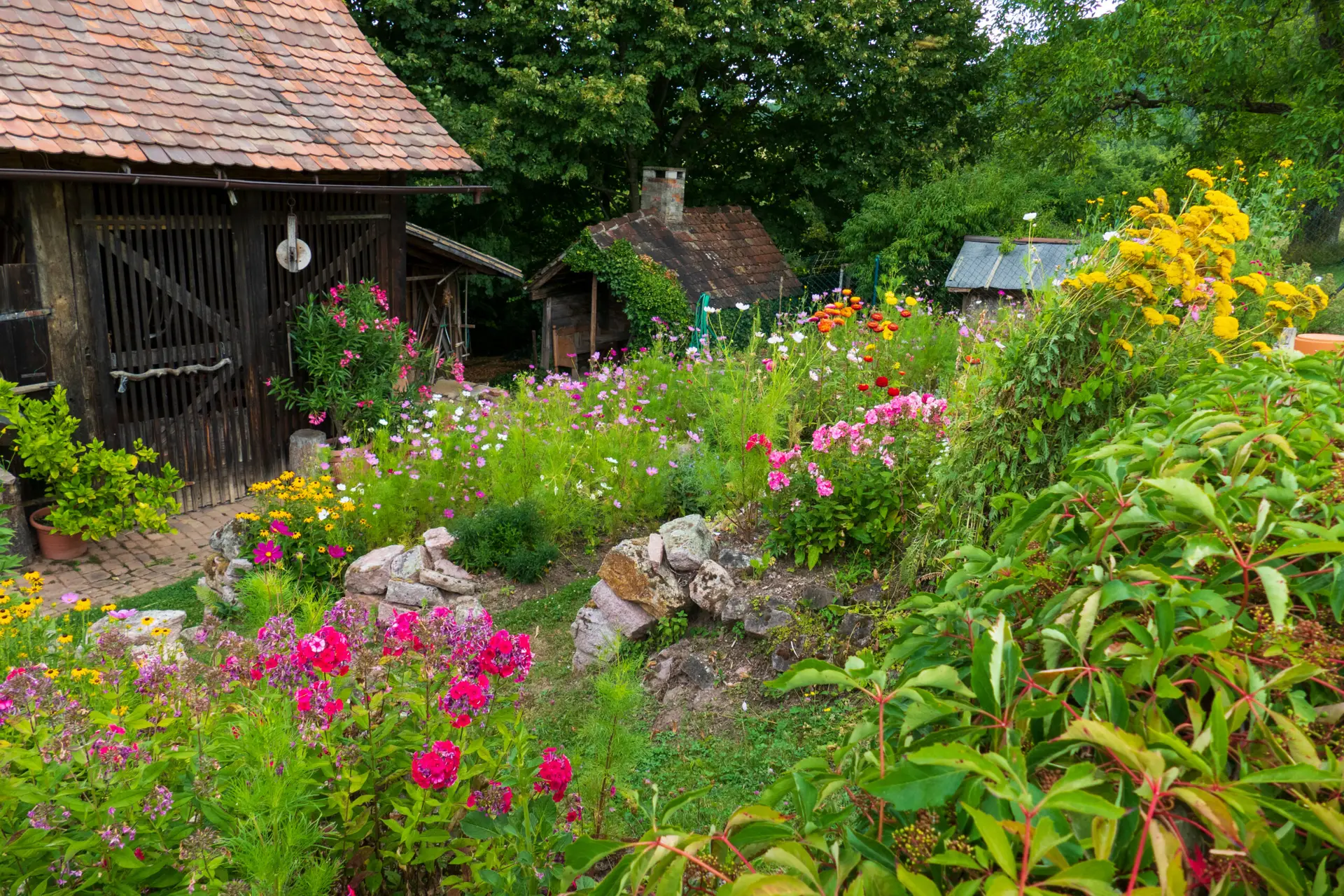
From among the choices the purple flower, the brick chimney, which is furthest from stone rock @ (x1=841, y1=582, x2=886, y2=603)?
the brick chimney

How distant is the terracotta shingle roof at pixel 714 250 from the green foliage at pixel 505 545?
27.6 feet

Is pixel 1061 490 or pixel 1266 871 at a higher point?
pixel 1061 490

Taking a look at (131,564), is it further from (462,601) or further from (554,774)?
(554,774)

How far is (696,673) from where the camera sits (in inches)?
190

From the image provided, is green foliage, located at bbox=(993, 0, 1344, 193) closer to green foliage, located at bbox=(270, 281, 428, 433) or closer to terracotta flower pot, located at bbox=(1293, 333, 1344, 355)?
terracotta flower pot, located at bbox=(1293, 333, 1344, 355)

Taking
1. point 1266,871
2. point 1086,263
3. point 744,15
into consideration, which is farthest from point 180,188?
point 744,15

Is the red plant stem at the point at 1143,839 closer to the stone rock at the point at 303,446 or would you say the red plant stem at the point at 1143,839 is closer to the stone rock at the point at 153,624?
the stone rock at the point at 153,624

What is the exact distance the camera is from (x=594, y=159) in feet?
59.5

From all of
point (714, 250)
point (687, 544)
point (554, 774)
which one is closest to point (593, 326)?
point (714, 250)

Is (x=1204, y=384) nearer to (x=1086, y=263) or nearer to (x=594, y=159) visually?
(x=1086, y=263)

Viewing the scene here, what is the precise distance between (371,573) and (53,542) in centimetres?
307

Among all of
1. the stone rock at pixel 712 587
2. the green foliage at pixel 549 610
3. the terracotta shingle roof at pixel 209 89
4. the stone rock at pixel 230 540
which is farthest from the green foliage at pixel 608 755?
the terracotta shingle roof at pixel 209 89

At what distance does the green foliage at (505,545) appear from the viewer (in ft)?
20.3

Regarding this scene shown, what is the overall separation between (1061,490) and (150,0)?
10.3 meters
